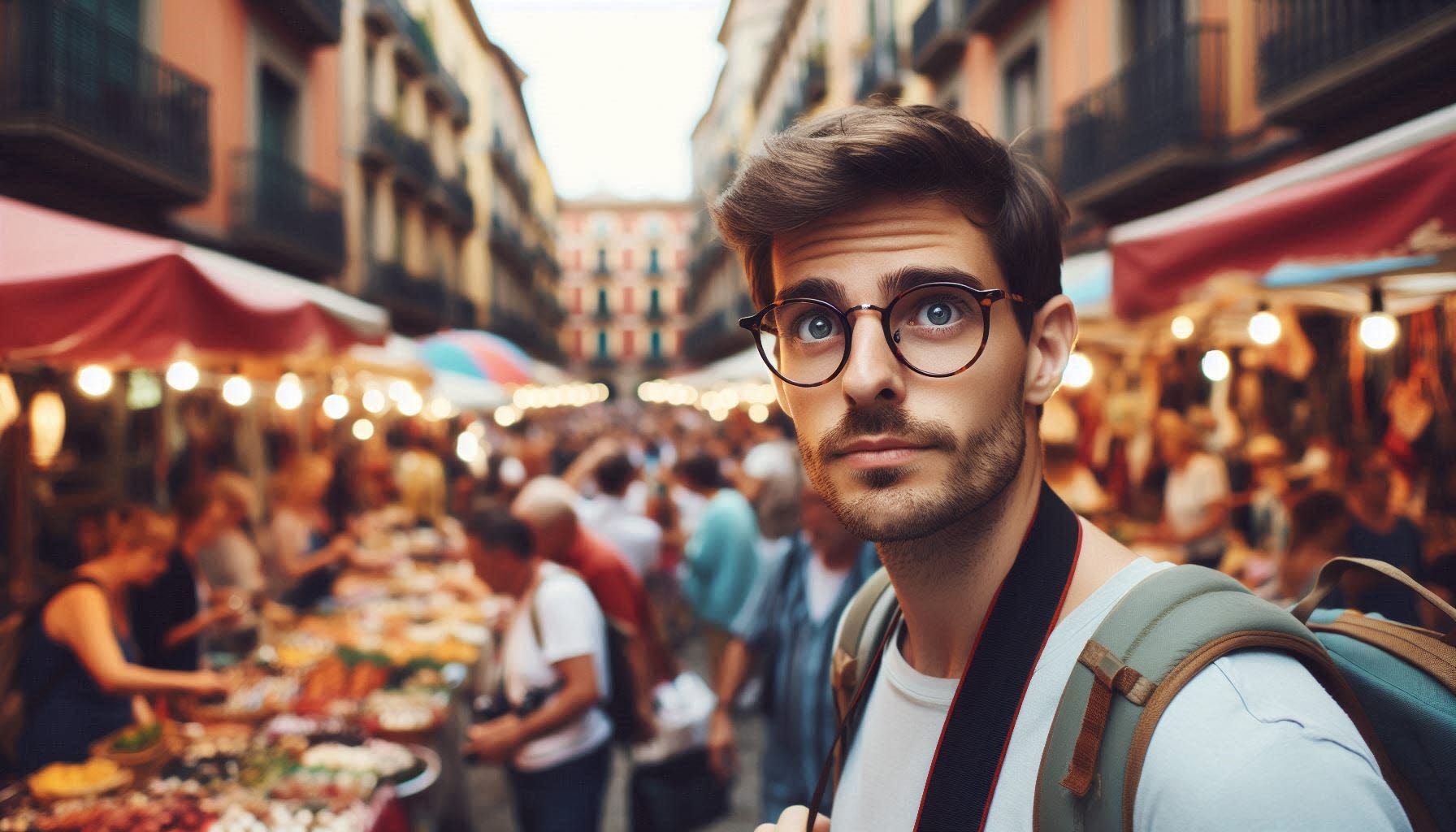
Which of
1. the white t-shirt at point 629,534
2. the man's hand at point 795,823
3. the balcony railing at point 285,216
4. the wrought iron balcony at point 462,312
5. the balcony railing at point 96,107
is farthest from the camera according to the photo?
the wrought iron balcony at point 462,312

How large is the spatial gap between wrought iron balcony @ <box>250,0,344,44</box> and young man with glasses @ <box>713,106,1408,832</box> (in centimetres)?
1440

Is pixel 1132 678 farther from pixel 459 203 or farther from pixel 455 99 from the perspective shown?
pixel 455 99

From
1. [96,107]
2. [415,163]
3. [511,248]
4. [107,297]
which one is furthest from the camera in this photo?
[511,248]

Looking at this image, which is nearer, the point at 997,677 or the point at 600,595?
the point at 997,677

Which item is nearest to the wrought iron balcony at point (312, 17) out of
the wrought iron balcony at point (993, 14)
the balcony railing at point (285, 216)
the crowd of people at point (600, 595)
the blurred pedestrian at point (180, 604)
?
the balcony railing at point (285, 216)

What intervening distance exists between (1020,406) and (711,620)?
4708mm

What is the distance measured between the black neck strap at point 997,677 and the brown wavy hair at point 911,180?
0.31m

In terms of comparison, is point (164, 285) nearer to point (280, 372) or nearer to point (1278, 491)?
point (280, 372)

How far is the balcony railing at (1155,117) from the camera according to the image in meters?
8.89

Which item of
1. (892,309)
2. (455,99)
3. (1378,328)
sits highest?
(455,99)

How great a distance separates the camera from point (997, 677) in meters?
1.12

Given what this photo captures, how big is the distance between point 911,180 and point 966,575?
533 millimetres

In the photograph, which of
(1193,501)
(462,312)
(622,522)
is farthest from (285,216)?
(462,312)

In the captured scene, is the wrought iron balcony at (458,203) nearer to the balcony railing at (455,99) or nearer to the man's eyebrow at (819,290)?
the balcony railing at (455,99)
